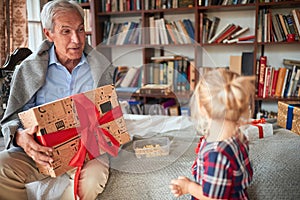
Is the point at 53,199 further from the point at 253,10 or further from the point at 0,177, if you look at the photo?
the point at 253,10

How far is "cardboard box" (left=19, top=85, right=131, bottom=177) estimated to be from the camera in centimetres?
105

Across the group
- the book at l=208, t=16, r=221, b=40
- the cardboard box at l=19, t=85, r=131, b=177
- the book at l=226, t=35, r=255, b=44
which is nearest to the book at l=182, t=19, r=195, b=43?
Result: the book at l=208, t=16, r=221, b=40

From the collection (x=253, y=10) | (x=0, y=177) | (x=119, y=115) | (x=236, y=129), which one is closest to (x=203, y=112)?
(x=236, y=129)

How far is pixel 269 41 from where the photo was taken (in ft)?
8.32

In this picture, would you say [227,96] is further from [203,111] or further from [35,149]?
[35,149]

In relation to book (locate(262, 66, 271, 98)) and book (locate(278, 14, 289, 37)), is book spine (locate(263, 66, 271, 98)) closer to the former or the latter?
book (locate(262, 66, 271, 98))

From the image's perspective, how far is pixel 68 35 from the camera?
1.43 metres

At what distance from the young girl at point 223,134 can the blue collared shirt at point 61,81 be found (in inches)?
32.2

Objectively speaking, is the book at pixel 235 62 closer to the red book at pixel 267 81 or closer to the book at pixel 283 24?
the red book at pixel 267 81

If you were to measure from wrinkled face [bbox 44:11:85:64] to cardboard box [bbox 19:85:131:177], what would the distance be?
37 centimetres

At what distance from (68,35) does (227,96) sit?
968 millimetres

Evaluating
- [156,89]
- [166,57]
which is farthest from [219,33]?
[156,89]

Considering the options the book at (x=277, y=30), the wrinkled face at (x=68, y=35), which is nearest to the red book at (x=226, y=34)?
the book at (x=277, y=30)

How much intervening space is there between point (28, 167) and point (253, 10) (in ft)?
7.59
